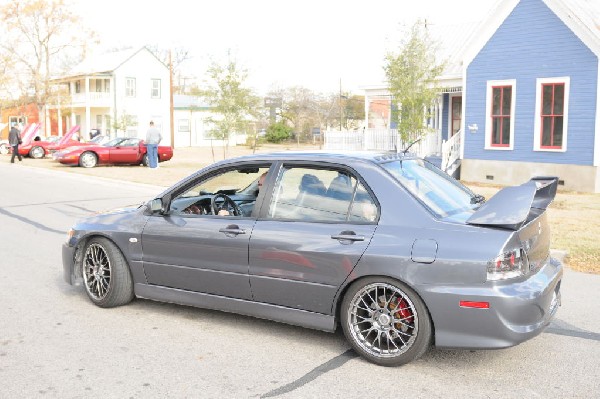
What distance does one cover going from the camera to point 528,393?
4.04 metres

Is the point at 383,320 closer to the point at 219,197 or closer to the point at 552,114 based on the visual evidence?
the point at 219,197

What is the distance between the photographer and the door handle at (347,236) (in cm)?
459

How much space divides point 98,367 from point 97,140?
2524 centimetres

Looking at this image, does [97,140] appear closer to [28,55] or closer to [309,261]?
[309,261]

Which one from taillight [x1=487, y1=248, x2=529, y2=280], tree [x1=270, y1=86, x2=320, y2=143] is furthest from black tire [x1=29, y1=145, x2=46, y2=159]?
taillight [x1=487, y1=248, x2=529, y2=280]

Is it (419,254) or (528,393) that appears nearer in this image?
(528,393)

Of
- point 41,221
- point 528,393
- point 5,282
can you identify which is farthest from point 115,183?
point 528,393

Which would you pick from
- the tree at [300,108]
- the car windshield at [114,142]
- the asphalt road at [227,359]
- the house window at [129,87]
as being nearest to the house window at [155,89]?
the house window at [129,87]

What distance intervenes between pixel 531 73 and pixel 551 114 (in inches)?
53.7

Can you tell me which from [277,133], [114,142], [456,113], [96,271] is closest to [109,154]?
[114,142]

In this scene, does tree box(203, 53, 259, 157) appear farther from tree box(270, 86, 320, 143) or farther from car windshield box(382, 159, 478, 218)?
tree box(270, 86, 320, 143)

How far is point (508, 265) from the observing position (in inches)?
165

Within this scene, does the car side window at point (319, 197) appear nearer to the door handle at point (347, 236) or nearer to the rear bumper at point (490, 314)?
the door handle at point (347, 236)

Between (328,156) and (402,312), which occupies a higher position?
(328,156)
